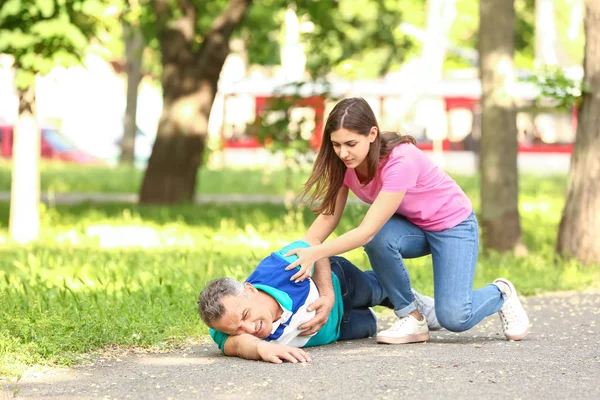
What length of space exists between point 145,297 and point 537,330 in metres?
2.47

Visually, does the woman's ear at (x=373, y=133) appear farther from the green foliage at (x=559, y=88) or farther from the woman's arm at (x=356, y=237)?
the green foliage at (x=559, y=88)

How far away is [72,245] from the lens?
11383mm

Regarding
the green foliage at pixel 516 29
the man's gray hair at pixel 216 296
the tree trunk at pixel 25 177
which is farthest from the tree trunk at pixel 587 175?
the green foliage at pixel 516 29

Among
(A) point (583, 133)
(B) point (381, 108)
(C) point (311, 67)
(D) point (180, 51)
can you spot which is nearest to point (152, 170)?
(D) point (180, 51)

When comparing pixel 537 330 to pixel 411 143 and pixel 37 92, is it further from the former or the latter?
pixel 37 92

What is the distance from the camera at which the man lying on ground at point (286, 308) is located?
18.4ft

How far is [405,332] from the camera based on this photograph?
625 cm

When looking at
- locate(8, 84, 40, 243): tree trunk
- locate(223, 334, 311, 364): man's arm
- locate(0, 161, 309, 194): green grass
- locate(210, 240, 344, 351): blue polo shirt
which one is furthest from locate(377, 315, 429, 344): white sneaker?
locate(0, 161, 309, 194): green grass

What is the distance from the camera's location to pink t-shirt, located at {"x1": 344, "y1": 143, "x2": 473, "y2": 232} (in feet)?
19.5

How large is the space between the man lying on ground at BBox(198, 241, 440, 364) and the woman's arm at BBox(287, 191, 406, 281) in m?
0.13

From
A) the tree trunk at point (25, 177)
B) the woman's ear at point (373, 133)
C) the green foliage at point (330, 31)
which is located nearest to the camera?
the woman's ear at point (373, 133)

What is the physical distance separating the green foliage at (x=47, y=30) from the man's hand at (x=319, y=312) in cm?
598

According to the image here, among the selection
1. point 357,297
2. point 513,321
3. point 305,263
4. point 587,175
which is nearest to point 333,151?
point 305,263

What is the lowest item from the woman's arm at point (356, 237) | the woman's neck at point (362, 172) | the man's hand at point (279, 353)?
the man's hand at point (279, 353)
